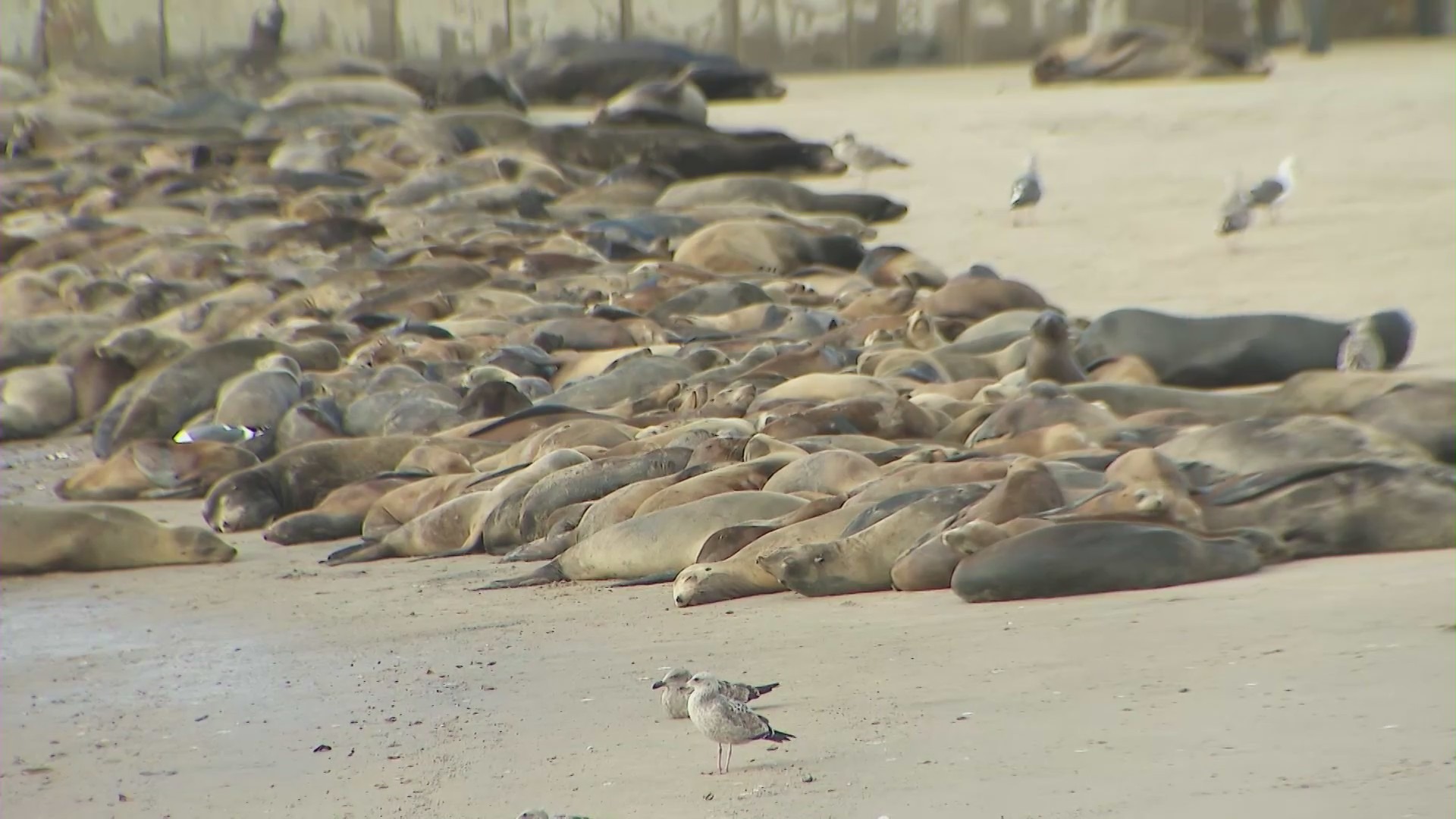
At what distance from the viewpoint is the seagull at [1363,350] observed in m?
6.89

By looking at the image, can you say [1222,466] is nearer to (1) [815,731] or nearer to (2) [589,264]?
(1) [815,731]

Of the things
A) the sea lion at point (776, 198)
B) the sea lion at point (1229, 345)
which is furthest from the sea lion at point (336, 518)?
the sea lion at point (776, 198)

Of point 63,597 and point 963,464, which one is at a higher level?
point 963,464

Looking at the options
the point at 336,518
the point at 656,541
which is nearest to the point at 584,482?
the point at 656,541

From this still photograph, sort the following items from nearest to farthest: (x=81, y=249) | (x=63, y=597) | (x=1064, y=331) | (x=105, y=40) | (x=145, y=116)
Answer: (x=63, y=597), (x=1064, y=331), (x=81, y=249), (x=145, y=116), (x=105, y=40)

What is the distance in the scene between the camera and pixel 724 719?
3.01 meters

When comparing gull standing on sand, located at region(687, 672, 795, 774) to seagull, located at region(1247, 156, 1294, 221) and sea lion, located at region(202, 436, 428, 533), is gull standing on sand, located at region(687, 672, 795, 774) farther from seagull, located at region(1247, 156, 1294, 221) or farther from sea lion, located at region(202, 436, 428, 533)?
seagull, located at region(1247, 156, 1294, 221)

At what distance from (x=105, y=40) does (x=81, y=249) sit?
10996 millimetres

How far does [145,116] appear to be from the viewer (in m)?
21.6

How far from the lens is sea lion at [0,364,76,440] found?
888 centimetres

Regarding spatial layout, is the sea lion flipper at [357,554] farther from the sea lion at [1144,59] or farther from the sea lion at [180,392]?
the sea lion at [1144,59]

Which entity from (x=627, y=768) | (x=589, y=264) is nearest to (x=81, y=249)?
(x=589, y=264)

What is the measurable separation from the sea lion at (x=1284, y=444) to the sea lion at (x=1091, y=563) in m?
0.71

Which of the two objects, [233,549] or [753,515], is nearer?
[753,515]
